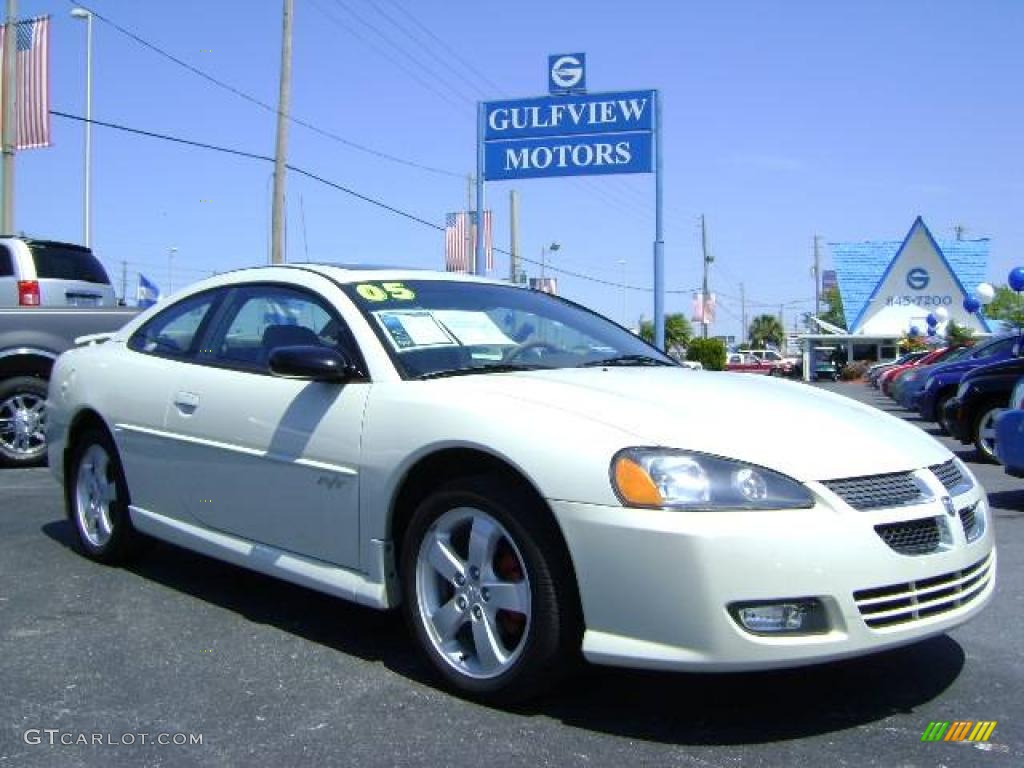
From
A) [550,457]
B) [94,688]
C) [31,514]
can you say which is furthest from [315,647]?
[31,514]

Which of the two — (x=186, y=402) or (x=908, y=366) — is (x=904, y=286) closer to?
(x=908, y=366)

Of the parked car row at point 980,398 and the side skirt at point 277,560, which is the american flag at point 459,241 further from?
the side skirt at point 277,560

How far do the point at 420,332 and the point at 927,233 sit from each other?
53586 mm

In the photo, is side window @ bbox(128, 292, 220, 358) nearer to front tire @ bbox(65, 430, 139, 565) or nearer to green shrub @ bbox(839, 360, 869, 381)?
front tire @ bbox(65, 430, 139, 565)

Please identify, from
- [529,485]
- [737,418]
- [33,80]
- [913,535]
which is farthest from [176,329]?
[33,80]

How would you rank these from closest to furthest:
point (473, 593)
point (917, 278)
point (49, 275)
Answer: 1. point (473, 593)
2. point (49, 275)
3. point (917, 278)

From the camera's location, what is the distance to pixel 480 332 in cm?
416

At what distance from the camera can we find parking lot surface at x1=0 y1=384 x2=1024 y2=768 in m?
2.99

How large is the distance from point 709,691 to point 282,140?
17820mm

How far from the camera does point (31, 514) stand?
21.7 ft

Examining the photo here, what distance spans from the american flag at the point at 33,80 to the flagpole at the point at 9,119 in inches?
2.8

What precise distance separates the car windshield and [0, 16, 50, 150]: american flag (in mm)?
13596

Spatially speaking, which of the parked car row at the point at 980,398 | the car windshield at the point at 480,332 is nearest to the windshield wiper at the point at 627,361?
the car windshield at the point at 480,332

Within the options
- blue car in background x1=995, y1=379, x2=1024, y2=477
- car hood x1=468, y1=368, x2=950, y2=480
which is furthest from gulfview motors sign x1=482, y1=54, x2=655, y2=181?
car hood x1=468, y1=368, x2=950, y2=480
